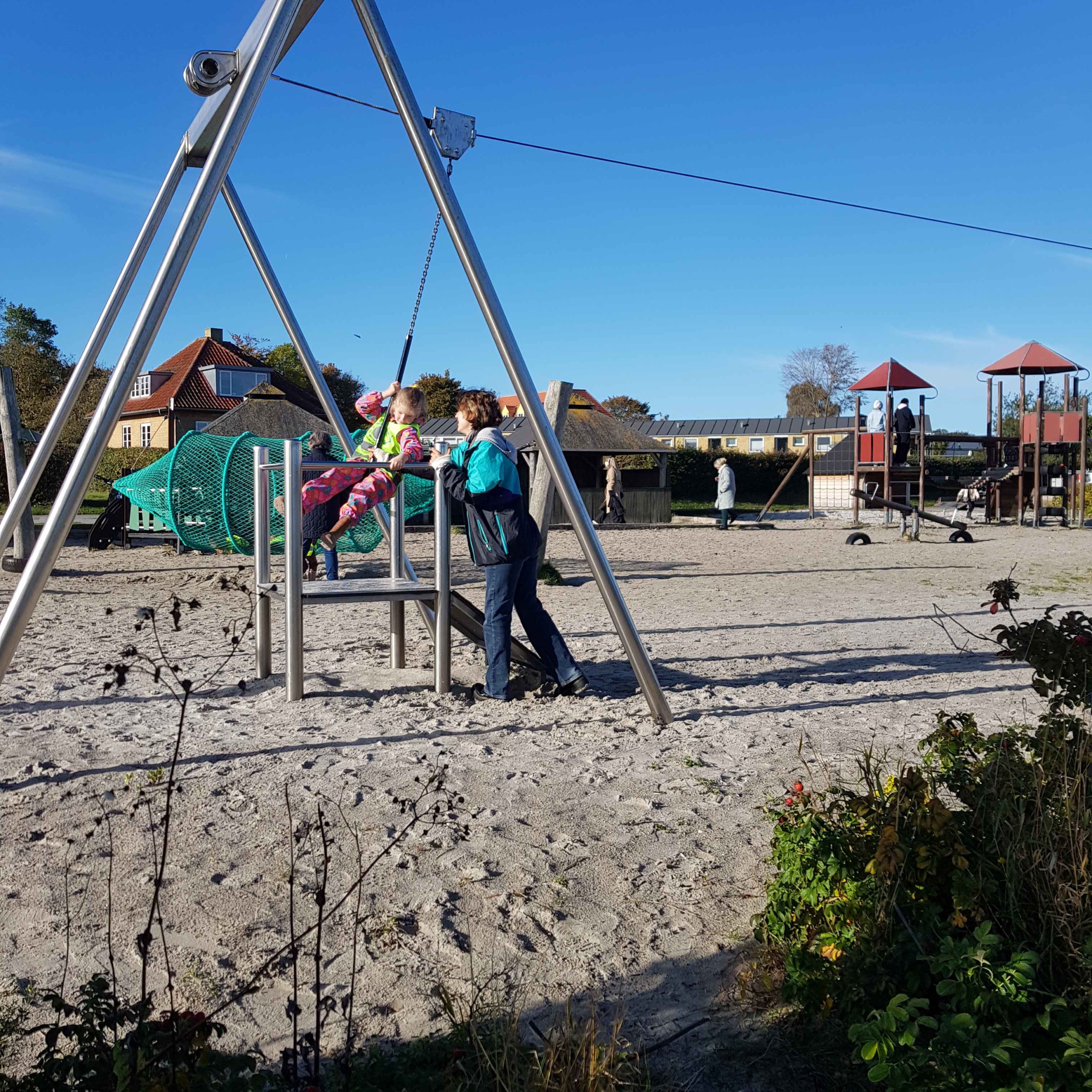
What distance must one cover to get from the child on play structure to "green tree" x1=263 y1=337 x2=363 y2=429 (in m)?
41.1

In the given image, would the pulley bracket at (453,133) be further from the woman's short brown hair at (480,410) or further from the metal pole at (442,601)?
the metal pole at (442,601)

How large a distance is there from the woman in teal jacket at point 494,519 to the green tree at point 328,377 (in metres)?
43.1

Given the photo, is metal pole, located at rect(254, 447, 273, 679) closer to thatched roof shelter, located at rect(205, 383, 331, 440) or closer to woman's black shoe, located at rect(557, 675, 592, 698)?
woman's black shoe, located at rect(557, 675, 592, 698)

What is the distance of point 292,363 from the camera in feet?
170

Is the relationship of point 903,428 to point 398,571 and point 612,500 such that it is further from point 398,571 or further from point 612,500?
point 398,571

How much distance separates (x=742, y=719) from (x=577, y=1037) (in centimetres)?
364

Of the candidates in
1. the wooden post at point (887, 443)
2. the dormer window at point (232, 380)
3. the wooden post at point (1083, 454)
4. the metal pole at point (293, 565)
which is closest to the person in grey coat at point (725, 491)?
the wooden post at point (887, 443)

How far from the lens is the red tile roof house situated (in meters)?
46.4

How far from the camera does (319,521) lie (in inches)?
395

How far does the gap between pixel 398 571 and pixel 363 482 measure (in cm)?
65

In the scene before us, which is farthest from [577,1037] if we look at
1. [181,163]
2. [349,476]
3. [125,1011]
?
[349,476]

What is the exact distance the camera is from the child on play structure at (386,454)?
6.64 metres

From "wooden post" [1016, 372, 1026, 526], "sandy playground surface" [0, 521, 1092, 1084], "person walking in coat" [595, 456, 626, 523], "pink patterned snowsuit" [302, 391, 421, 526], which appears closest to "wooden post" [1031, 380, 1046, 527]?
"wooden post" [1016, 372, 1026, 526]

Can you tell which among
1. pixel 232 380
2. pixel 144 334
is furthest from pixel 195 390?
pixel 144 334
